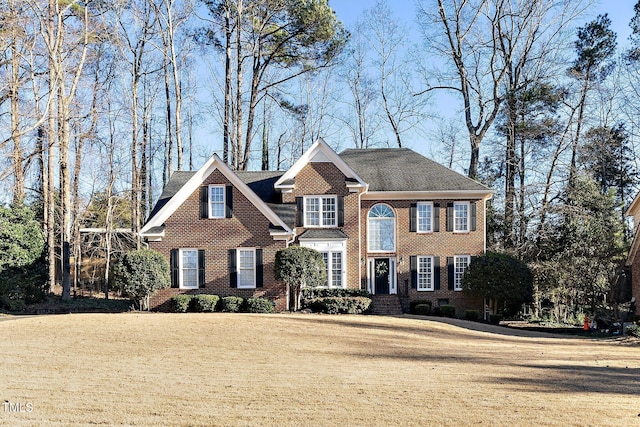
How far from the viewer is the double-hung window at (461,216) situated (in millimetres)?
28047

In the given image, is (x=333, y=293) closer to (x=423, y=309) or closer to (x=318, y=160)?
(x=423, y=309)

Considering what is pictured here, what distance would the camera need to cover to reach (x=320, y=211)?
2670 cm

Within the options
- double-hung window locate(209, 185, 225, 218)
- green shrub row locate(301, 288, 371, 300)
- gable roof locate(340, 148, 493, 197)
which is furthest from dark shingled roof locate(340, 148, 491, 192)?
double-hung window locate(209, 185, 225, 218)

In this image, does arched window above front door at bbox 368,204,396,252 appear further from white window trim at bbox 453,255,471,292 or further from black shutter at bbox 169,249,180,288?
black shutter at bbox 169,249,180,288

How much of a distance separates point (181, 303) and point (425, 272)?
458 inches

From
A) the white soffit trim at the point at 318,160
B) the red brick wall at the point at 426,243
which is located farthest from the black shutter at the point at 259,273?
the red brick wall at the point at 426,243

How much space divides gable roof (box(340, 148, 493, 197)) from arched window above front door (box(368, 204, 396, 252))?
108 cm

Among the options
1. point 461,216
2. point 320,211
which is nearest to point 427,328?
point 320,211

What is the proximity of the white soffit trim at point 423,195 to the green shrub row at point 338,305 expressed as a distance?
5.89m

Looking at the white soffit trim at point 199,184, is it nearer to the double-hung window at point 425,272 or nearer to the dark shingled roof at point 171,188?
the dark shingled roof at point 171,188

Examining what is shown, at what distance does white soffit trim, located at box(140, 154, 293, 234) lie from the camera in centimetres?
2375

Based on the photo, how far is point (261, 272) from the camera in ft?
77.9

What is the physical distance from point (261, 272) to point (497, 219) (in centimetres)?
1558

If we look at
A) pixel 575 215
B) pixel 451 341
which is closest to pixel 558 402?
pixel 451 341
